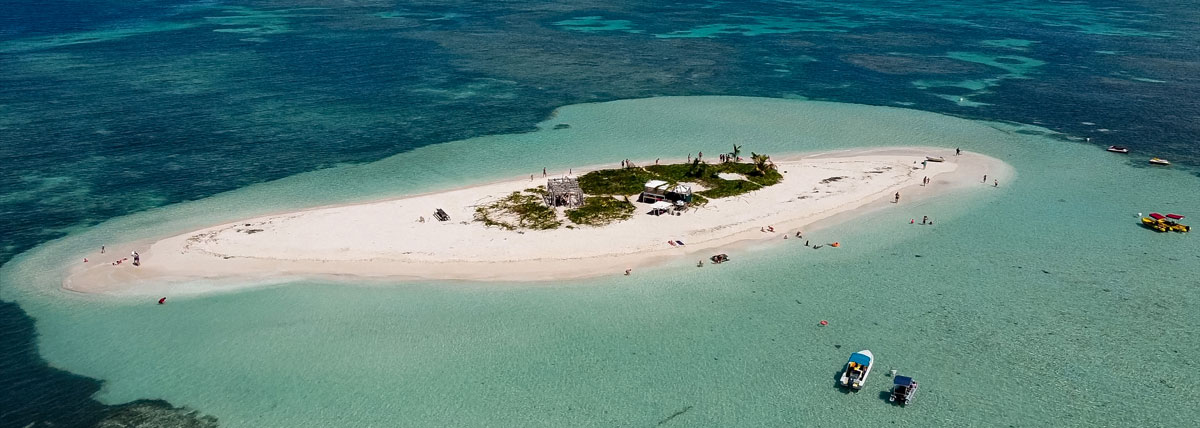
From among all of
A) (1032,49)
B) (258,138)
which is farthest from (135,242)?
(1032,49)

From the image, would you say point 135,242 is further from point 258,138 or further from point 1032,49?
point 1032,49

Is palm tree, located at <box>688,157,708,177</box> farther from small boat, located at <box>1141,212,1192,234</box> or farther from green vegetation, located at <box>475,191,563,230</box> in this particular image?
small boat, located at <box>1141,212,1192,234</box>

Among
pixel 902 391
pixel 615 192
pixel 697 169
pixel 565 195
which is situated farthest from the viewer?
pixel 697 169

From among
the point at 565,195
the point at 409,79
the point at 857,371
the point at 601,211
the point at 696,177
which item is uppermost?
the point at 409,79

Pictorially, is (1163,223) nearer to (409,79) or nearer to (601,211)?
(601,211)

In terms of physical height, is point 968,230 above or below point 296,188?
below

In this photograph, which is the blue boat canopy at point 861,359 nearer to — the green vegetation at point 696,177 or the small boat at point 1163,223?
the green vegetation at point 696,177

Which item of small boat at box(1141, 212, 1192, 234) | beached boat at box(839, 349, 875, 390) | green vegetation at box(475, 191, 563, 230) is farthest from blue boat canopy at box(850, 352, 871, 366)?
small boat at box(1141, 212, 1192, 234)

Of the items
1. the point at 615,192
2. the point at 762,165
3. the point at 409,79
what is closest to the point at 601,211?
the point at 615,192

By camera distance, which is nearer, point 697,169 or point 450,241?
point 450,241
